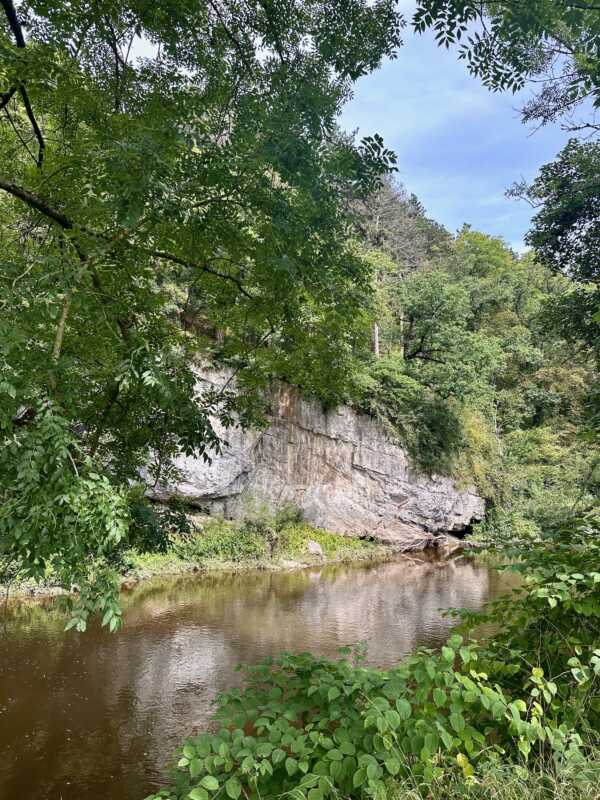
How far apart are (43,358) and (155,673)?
583 cm

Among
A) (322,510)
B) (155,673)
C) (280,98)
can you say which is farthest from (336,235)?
(322,510)

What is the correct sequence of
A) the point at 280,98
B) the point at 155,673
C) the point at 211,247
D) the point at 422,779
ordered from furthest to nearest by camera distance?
the point at 155,673 < the point at 211,247 < the point at 280,98 < the point at 422,779

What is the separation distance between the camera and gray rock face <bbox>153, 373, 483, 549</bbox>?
16.9 m

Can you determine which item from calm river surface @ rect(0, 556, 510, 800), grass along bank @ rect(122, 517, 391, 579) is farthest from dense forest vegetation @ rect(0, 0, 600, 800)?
grass along bank @ rect(122, 517, 391, 579)

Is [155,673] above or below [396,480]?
below

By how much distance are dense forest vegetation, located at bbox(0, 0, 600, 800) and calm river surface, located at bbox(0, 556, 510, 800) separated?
173 cm

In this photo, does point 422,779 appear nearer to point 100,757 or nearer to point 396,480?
point 100,757

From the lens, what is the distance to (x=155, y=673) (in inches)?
277

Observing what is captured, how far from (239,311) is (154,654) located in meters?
5.64

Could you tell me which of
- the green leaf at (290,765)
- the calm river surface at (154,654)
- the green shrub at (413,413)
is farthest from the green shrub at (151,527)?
the green shrub at (413,413)

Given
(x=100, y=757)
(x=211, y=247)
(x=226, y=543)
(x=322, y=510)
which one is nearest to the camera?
(x=211, y=247)

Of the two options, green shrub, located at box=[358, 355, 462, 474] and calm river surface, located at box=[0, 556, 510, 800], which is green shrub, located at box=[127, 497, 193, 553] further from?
green shrub, located at box=[358, 355, 462, 474]

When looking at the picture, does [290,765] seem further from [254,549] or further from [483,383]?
[483,383]

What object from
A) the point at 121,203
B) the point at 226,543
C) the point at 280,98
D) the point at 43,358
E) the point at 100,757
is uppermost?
the point at 280,98
